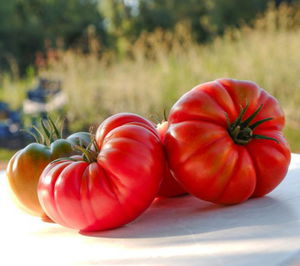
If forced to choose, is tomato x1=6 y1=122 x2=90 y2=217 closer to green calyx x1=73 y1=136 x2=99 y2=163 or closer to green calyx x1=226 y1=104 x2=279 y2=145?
green calyx x1=73 y1=136 x2=99 y2=163

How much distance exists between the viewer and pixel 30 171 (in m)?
1.19

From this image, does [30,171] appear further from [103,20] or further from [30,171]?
[103,20]

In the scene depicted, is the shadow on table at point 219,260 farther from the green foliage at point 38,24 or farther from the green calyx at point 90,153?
the green foliage at point 38,24

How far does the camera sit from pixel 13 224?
4.06 ft

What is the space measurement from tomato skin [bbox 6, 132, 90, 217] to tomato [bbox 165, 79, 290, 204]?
0.29m

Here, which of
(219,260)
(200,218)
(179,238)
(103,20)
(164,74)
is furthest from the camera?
(103,20)

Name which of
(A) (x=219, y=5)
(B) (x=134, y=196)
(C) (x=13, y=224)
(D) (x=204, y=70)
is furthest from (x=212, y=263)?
(A) (x=219, y=5)

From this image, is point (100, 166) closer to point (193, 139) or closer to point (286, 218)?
point (193, 139)

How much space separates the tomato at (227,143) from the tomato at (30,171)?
0.29 metres

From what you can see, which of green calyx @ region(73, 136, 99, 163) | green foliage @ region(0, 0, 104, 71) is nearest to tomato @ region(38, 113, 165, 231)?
green calyx @ region(73, 136, 99, 163)

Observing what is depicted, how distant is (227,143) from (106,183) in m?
0.29

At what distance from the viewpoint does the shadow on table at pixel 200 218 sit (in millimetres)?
1046

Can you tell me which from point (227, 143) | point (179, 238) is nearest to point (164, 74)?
point (227, 143)

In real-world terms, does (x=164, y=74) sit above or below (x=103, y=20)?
below
